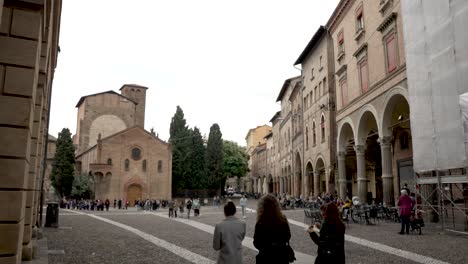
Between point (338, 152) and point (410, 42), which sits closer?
point (410, 42)

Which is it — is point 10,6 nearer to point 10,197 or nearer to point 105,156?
point 10,197

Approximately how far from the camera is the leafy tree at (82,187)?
47.6 meters

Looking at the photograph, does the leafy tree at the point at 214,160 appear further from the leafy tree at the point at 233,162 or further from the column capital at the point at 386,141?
the column capital at the point at 386,141

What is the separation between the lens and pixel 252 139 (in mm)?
102438

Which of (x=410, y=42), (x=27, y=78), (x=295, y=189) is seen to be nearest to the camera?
(x=27, y=78)

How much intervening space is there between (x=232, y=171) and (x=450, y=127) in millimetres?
62736

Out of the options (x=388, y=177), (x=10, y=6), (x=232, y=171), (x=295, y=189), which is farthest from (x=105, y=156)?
(x=10, y=6)

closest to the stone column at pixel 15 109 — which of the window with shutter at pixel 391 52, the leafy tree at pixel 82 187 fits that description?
the window with shutter at pixel 391 52

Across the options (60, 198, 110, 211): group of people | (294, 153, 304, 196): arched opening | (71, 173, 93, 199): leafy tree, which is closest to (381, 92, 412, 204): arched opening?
(294, 153, 304, 196): arched opening

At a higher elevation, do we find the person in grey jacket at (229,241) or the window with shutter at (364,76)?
the window with shutter at (364,76)

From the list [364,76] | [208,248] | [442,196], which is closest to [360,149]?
[364,76]

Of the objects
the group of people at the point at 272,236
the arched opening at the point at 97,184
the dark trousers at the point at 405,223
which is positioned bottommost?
the dark trousers at the point at 405,223

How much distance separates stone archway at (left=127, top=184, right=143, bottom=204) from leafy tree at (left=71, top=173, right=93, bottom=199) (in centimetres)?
461

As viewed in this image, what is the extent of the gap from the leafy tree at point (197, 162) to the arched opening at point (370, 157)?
1261 inches
